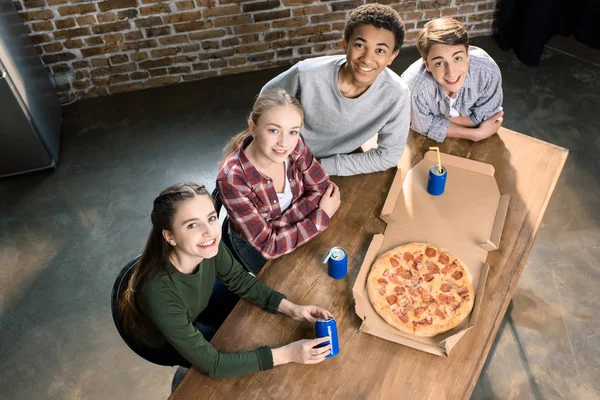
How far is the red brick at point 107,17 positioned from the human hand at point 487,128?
248 centimetres

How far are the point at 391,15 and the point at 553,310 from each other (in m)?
1.69

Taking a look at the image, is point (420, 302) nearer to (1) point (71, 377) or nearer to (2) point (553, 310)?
(2) point (553, 310)

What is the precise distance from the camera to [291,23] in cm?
378

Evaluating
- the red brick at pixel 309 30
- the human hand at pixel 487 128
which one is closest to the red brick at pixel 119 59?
the red brick at pixel 309 30

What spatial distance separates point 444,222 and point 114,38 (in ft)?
8.86

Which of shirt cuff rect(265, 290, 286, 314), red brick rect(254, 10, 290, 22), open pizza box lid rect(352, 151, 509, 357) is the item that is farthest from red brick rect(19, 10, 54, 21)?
shirt cuff rect(265, 290, 286, 314)

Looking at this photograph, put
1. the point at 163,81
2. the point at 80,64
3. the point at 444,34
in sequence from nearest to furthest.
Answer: the point at 444,34 < the point at 80,64 < the point at 163,81

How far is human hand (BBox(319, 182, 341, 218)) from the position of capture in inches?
78.0

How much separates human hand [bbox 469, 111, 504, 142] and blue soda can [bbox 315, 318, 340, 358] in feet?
3.55

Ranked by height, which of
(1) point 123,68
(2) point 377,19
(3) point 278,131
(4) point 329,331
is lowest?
(1) point 123,68

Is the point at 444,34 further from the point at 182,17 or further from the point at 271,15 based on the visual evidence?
the point at 182,17

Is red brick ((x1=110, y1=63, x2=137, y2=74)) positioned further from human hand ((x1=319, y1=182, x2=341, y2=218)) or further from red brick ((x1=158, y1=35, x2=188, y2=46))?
human hand ((x1=319, y1=182, x2=341, y2=218))

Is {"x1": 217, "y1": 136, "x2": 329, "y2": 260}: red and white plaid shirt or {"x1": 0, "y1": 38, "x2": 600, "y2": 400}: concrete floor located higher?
{"x1": 217, "y1": 136, "x2": 329, "y2": 260}: red and white plaid shirt

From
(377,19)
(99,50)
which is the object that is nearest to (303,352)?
(377,19)
